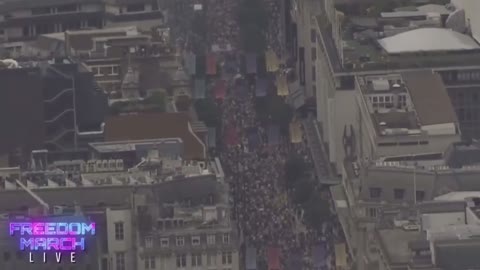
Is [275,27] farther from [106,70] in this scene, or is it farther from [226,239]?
[226,239]

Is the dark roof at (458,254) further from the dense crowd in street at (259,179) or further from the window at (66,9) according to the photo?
the window at (66,9)

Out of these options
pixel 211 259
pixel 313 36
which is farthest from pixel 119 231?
pixel 313 36

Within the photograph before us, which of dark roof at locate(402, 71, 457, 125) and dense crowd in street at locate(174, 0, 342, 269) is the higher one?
dark roof at locate(402, 71, 457, 125)

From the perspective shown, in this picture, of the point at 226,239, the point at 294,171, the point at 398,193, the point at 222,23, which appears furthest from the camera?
the point at 222,23

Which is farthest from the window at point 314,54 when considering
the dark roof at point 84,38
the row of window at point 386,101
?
the row of window at point 386,101

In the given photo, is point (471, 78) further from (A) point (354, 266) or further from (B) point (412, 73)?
(A) point (354, 266)

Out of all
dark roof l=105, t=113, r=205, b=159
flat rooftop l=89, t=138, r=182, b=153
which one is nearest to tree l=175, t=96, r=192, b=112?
dark roof l=105, t=113, r=205, b=159

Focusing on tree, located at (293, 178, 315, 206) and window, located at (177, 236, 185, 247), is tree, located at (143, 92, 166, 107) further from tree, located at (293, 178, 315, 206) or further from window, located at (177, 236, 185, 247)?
window, located at (177, 236, 185, 247)
